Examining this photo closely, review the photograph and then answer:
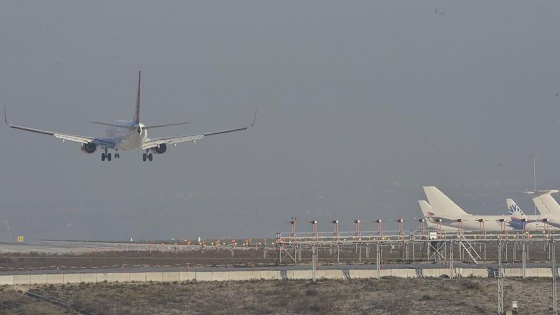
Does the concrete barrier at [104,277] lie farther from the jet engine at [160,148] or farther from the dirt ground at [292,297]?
the jet engine at [160,148]

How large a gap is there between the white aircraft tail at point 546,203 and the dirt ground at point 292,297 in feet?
255

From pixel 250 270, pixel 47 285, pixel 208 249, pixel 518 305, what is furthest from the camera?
pixel 208 249

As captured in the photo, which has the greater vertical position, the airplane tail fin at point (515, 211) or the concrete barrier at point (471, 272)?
the airplane tail fin at point (515, 211)

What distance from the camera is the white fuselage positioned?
109875mm

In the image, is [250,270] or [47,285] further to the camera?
[250,270]

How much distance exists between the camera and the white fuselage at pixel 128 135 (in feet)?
360

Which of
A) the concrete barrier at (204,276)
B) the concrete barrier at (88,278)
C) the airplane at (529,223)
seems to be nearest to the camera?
the concrete barrier at (88,278)

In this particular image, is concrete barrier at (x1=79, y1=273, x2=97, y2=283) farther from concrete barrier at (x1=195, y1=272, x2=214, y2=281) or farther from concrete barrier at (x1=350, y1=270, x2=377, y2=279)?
concrete barrier at (x1=350, y1=270, x2=377, y2=279)

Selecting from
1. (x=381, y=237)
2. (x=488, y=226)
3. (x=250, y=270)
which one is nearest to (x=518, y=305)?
(x=250, y=270)

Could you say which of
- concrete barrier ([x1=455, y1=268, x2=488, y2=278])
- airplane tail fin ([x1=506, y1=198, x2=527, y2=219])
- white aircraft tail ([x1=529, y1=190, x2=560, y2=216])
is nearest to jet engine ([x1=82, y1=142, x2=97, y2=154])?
concrete barrier ([x1=455, y1=268, x2=488, y2=278])

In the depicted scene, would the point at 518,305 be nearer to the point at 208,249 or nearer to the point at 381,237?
the point at 381,237

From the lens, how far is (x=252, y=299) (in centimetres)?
7331

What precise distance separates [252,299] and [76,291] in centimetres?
1125

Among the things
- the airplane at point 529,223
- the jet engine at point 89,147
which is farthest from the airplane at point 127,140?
the airplane at point 529,223
